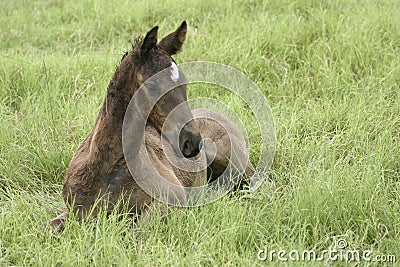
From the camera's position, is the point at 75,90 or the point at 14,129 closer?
the point at 14,129

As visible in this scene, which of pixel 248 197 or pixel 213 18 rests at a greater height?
pixel 213 18

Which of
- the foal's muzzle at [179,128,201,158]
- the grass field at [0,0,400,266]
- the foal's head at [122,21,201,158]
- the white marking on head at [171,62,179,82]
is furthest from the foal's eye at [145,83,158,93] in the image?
the grass field at [0,0,400,266]

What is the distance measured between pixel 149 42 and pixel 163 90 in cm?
31

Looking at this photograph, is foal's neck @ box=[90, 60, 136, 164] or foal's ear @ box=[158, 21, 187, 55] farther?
foal's ear @ box=[158, 21, 187, 55]

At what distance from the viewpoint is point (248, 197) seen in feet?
14.4

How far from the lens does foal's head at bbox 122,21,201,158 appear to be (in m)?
3.72

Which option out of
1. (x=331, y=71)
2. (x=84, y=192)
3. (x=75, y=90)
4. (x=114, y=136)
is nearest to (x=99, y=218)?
(x=84, y=192)

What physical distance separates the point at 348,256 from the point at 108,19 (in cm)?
533

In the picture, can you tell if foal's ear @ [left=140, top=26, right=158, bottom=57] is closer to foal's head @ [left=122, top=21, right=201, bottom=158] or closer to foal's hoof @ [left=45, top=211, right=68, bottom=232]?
foal's head @ [left=122, top=21, right=201, bottom=158]

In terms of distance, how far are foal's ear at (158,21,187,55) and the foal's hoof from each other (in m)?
1.31

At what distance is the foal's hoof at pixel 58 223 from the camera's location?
3957 millimetres

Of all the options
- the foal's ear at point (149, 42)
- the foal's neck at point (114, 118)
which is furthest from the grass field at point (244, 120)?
the foal's ear at point (149, 42)

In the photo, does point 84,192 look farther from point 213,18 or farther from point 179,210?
point 213,18

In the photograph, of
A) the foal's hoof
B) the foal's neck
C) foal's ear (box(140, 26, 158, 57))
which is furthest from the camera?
the foal's hoof
